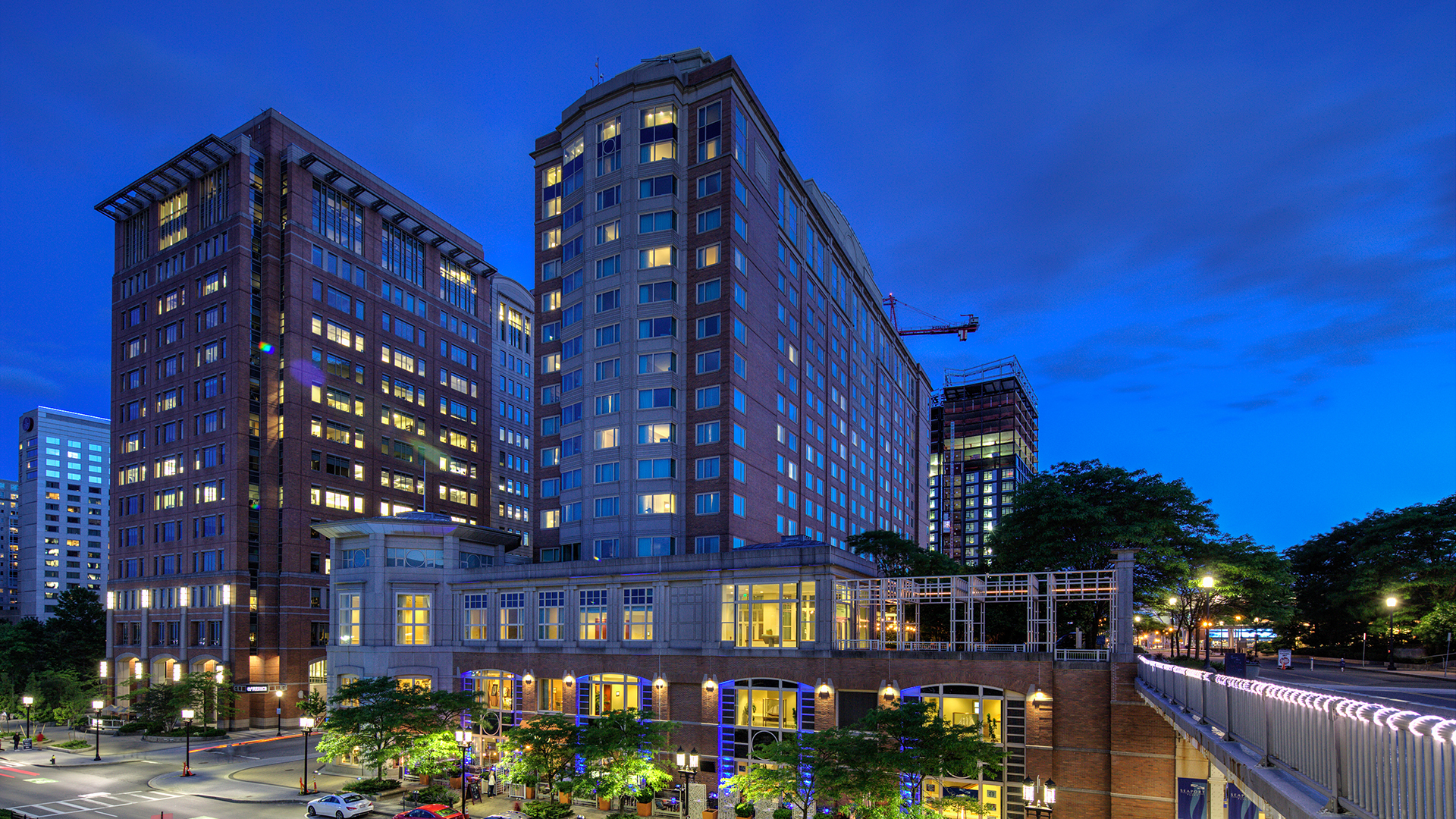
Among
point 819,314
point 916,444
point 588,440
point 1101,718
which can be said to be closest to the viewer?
point 1101,718

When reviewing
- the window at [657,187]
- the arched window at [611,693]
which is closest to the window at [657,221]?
the window at [657,187]

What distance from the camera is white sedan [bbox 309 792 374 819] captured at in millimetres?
43938

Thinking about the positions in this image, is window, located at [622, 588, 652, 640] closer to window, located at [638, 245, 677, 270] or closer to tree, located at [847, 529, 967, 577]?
window, located at [638, 245, 677, 270]

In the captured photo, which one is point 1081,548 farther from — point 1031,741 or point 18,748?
point 18,748

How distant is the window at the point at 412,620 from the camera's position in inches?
2527

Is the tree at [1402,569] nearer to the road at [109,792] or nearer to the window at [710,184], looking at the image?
the window at [710,184]

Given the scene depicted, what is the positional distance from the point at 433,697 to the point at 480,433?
67478 mm

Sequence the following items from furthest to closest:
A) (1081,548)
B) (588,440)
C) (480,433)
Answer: (480,433) < (588,440) < (1081,548)

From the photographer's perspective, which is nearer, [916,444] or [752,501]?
[752,501]

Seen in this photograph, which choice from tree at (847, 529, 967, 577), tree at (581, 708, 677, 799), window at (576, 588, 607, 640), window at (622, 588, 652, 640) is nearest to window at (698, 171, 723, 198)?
window at (622, 588, 652, 640)

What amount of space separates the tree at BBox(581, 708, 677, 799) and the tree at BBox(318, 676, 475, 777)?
12.0 metres

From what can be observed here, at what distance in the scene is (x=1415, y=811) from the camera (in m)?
8.14

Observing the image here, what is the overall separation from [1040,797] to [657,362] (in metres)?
41.0

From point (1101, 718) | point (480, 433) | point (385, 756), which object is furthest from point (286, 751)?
point (1101, 718)
